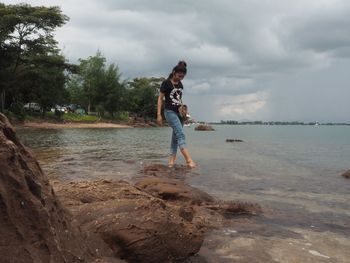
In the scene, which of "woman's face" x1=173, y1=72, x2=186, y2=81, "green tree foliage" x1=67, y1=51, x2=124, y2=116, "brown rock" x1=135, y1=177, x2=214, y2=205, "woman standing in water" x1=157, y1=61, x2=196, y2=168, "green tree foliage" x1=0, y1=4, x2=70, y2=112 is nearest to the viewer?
"brown rock" x1=135, y1=177, x2=214, y2=205

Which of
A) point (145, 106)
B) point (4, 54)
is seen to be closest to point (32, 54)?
point (4, 54)

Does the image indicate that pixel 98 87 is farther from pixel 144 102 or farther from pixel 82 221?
pixel 82 221

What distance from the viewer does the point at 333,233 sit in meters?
5.09

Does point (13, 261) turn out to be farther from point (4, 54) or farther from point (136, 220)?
point (4, 54)

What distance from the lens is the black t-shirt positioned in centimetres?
1005

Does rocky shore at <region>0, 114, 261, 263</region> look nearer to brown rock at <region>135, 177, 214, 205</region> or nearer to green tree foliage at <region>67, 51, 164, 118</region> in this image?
brown rock at <region>135, 177, 214, 205</region>

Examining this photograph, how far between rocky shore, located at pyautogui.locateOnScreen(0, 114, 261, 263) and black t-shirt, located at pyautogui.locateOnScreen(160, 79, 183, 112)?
4662 mm

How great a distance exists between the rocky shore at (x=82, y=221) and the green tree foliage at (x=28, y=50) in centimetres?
4474

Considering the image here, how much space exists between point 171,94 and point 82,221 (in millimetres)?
6415

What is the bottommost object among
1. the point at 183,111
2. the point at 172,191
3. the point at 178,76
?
the point at 172,191

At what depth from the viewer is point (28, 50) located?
4978cm

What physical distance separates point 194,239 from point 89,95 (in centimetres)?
8831

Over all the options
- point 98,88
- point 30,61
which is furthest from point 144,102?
point 30,61

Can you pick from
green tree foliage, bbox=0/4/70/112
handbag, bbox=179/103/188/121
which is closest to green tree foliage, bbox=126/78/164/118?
green tree foliage, bbox=0/4/70/112
